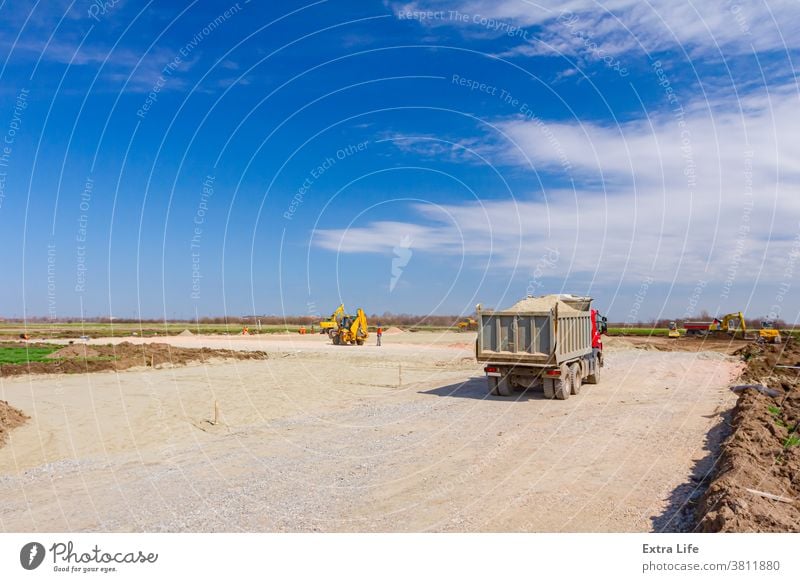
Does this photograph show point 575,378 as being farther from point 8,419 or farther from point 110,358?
point 110,358

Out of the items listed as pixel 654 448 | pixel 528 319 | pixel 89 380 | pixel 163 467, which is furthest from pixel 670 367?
pixel 89 380

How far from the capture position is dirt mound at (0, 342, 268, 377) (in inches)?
1228

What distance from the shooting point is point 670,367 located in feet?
98.9

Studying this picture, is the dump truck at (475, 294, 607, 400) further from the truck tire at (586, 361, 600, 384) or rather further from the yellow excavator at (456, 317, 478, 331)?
the yellow excavator at (456, 317, 478, 331)

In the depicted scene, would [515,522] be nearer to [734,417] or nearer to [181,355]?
[734,417]

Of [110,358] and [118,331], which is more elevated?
[110,358]

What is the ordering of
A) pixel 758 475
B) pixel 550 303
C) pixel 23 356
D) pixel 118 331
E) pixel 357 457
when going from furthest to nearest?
pixel 118 331 < pixel 23 356 < pixel 550 303 < pixel 357 457 < pixel 758 475

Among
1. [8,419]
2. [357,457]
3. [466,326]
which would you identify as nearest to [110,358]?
[8,419]

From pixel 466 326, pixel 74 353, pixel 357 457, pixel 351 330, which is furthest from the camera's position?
pixel 466 326

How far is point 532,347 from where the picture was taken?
60.6ft

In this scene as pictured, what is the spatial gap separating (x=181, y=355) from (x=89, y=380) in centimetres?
1100

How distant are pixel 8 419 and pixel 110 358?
21.5 metres

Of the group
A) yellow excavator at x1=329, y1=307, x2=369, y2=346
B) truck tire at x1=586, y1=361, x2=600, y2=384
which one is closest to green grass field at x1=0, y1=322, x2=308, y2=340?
yellow excavator at x1=329, y1=307, x2=369, y2=346

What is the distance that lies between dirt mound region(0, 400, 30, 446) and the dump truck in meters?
13.3
